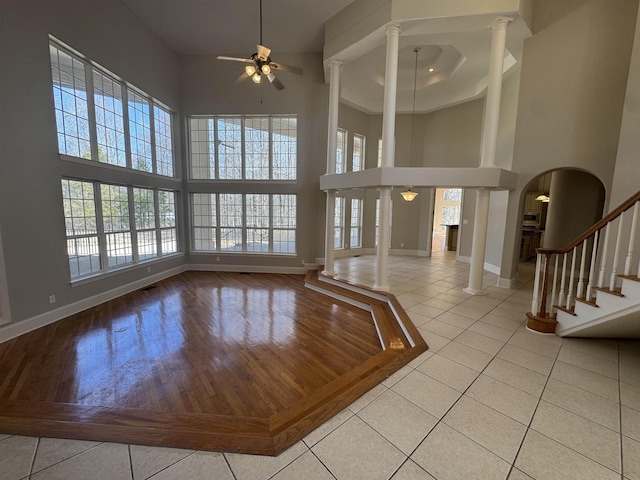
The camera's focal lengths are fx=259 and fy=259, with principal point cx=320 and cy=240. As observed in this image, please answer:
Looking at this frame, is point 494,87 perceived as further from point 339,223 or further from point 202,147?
point 202,147

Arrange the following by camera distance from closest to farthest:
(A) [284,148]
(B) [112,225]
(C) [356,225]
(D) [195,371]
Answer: (D) [195,371] < (B) [112,225] < (A) [284,148] < (C) [356,225]

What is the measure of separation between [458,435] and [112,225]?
637cm

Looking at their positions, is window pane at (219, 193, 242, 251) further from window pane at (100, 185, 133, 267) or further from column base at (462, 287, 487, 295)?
column base at (462, 287, 487, 295)

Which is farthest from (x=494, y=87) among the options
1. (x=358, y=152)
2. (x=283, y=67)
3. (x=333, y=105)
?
(x=358, y=152)

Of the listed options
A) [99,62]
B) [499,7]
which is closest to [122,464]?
[99,62]

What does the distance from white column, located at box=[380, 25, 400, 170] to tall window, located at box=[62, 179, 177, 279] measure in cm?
532

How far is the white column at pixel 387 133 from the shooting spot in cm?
437

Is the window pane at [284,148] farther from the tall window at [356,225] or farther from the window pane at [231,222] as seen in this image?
the tall window at [356,225]

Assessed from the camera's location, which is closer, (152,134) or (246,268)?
(152,134)

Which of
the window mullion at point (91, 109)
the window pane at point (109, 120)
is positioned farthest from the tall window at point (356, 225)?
the window mullion at point (91, 109)

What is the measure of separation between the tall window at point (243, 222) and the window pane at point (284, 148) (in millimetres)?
658

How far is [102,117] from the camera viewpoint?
4875 mm

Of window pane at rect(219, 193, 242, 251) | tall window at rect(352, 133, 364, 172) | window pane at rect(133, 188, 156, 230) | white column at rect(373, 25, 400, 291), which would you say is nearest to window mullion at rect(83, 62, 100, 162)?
window pane at rect(133, 188, 156, 230)

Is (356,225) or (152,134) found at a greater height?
(152,134)
